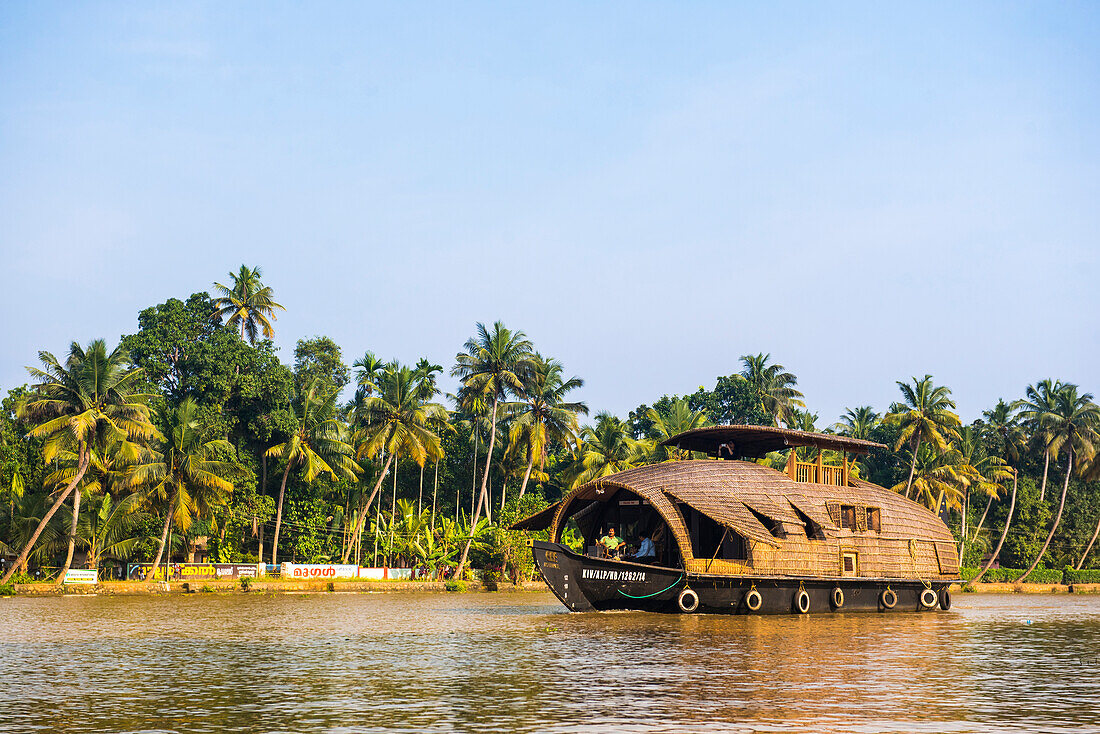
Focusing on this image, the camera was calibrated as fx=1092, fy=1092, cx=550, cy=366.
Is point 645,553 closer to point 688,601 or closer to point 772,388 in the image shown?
point 688,601

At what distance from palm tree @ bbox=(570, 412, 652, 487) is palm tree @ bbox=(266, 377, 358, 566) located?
11976 millimetres

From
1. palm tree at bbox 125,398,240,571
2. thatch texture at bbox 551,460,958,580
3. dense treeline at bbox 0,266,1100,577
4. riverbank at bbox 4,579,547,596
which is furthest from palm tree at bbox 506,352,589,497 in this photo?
thatch texture at bbox 551,460,958,580

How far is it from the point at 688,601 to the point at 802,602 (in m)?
3.74

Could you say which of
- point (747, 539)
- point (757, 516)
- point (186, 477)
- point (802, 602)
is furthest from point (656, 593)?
point (186, 477)

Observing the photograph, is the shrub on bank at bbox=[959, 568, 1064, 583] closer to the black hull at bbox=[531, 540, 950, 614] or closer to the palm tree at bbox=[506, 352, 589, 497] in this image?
the palm tree at bbox=[506, 352, 589, 497]

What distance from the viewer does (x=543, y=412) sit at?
5788cm

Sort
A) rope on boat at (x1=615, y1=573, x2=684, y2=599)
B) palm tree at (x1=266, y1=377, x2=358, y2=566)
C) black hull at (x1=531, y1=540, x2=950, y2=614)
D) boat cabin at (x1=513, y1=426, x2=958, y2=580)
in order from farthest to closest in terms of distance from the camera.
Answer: palm tree at (x1=266, y1=377, x2=358, y2=566), boat cabin at (x1=513, y1=426, x2=958, y2=580), black hull at (x1=531, y1=540, x2=950, y2=614), rope on boat at (x1=615, y1=573, x2=684, y2=599)

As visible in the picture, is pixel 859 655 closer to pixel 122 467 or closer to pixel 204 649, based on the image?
pixel 204 649

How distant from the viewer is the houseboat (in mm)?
28594

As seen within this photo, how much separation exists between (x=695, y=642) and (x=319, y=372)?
52339mm

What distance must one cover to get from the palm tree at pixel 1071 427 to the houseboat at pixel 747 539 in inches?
1481

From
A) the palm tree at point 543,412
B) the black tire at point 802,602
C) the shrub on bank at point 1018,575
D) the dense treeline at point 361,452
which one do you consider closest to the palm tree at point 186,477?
the dense treeline at point 361,452

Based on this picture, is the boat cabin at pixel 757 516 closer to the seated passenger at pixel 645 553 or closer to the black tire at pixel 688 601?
the seated passenger at pixel 645 553

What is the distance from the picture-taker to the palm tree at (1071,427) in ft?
227
